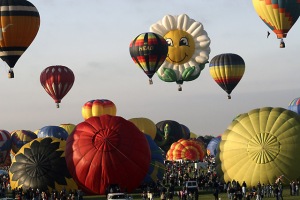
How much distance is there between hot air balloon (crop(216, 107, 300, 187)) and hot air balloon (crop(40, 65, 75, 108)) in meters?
26.1

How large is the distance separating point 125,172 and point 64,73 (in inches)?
1108

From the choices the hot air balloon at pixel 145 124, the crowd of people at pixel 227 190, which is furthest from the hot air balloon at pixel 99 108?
the crowd of people at pixel 227 190

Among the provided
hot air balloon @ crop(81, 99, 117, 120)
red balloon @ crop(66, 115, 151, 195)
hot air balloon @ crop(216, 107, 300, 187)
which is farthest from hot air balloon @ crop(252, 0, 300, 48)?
hot air balloon @ crop(81, 99, 117, 120)

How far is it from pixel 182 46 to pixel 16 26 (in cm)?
Result: 1994

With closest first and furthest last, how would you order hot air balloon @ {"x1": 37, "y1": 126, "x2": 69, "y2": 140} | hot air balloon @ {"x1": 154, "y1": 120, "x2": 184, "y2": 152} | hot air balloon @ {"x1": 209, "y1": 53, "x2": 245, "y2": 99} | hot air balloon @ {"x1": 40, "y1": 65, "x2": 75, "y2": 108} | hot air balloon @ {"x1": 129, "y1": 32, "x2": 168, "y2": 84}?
hot air balloon @ {"x1": 129, "y1": 32, "x2": 168, "y2": 84}, hot air balloon @ {"x1": 209, "y1": 53, "x2": 245, "y2": 99}, hot air balloon @ {"x1": 40, "y1": 65, "x2": 75, "y2": 108}, hot air balloon @ {"x1": 37, "y1": 126, "x2": 69, "y2": 140}, hot air balloon @ {"x1": 154, "y1": 120, "x2": 184, "y2": 152}

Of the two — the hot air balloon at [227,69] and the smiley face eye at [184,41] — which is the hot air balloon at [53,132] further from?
the hot air balloon at [227,69]

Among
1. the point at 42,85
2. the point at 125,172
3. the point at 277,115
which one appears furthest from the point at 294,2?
the point at 42,85

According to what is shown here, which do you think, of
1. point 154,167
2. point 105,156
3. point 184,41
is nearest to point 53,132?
point 184,41

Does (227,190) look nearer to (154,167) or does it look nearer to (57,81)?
(154,167)

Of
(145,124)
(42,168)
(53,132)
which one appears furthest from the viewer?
(145,124)

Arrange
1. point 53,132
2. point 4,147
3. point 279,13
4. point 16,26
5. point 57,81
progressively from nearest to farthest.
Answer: point 16,26, point 279,13, point 57,81, point 4,147, point 53,132

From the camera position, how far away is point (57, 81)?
62344 mm

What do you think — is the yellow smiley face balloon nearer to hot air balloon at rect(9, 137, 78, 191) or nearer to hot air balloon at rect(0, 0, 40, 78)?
hot air balloon at rect(0, 0, 40, 78)

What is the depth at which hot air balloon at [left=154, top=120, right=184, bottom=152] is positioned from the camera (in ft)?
272
